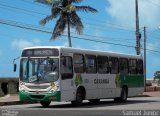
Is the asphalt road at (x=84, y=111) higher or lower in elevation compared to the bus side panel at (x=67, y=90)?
lower

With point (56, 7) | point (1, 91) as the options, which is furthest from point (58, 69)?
point (56, 7)

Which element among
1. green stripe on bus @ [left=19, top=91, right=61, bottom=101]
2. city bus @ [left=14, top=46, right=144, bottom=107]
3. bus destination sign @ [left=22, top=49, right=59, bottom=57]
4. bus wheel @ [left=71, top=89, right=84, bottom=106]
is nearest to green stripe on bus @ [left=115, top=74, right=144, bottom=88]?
city bus @ [left=14, top=46, right=144, bottom=107]

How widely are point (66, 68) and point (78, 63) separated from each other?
125 cm

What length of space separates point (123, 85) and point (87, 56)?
5498 mm

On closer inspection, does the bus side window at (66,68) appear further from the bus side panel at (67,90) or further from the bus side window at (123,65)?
the bus side window at (123,65)

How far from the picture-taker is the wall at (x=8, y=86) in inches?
1765

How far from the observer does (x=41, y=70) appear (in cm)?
2623

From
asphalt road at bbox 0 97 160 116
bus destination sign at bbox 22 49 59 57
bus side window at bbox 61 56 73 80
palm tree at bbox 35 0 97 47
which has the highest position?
palm tree at bbox 35 0 97 47

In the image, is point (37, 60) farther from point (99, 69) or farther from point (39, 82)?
point (99, 69)

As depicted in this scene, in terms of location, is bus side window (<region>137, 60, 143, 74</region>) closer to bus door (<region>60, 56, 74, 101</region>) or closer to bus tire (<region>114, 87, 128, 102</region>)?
bus tire (<region>114, 87, 128, 102</region>)

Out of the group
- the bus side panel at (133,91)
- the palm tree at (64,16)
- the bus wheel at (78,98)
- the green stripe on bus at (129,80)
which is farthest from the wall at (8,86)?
the bus wheel at (78,98)

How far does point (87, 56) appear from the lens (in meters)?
28.6

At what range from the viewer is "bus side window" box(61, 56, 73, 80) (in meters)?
26.4

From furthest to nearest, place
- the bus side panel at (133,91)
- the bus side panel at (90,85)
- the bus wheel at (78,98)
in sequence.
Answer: the bus side panel at (133,91)
the bus side panel at (90,85)
the bus wheel at (78,98)
